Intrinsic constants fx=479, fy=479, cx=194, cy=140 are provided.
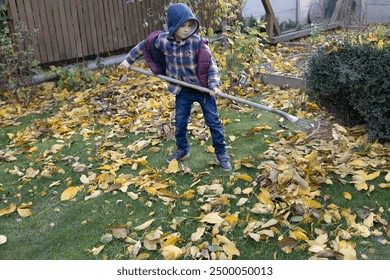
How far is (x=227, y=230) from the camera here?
10.7ft

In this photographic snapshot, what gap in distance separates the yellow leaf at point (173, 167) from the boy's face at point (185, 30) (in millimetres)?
1090

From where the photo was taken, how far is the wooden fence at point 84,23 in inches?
277

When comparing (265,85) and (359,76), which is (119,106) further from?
(359,76)

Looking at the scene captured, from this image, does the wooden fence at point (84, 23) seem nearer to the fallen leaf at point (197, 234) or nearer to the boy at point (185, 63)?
the boy at point (185, 63)

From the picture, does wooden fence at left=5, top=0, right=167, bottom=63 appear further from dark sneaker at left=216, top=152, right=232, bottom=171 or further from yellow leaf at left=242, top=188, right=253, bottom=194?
yellow leaf at left=242, top=188, right=253, bottom=194

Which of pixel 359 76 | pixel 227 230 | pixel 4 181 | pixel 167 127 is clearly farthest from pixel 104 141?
pixel 359 76

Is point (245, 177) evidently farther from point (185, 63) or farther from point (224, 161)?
point (185, 63)

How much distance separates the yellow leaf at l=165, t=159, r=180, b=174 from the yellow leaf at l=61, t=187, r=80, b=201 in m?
0.79

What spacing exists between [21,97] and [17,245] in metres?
3.65

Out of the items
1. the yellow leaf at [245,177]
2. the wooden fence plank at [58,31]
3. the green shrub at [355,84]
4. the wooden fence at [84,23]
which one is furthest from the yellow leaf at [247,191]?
the wooden fence plank at [58,31]

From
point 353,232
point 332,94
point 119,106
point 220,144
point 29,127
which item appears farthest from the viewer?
point 119,106

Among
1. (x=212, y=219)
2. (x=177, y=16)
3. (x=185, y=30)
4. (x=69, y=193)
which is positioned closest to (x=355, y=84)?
(x=185, y=30)

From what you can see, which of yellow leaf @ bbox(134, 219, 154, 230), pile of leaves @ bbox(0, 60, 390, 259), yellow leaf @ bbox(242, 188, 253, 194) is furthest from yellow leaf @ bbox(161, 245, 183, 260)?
yellow leaf @ bbox(242, 188, 253, 194)

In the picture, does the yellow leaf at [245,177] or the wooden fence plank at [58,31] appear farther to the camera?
the wooden fence plank at [58,31]
